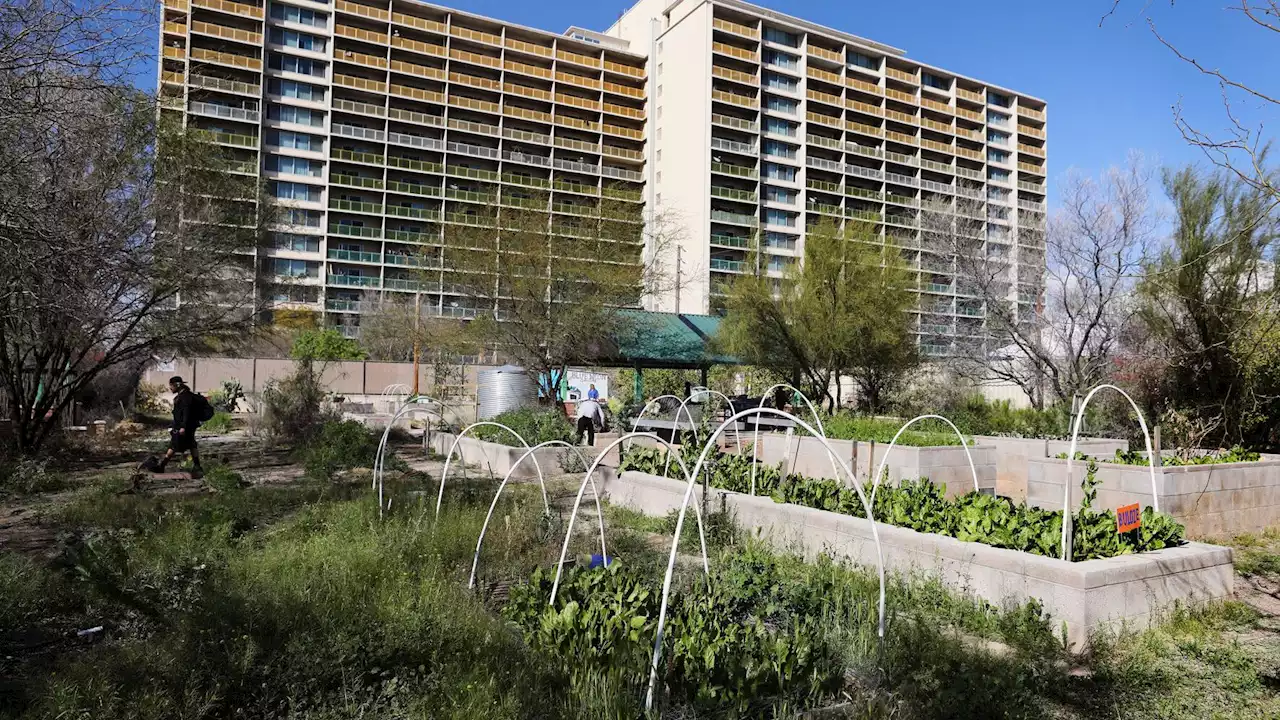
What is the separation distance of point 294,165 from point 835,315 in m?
53.0

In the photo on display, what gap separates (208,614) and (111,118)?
6.20 metres

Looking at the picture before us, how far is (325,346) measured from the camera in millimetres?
40906

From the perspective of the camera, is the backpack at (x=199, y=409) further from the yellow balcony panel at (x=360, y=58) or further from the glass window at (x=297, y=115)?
the yellow balcony panel at (x=360, y=58)

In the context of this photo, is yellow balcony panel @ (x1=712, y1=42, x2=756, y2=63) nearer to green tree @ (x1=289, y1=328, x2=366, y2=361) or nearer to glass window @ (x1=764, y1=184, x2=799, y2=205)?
glass window @ (x1=764, y1=184, x2=799, y2=205)

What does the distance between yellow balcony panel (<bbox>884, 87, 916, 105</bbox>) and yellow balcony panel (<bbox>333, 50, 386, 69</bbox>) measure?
1822 inches

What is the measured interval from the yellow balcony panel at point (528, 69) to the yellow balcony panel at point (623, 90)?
5.53 metres

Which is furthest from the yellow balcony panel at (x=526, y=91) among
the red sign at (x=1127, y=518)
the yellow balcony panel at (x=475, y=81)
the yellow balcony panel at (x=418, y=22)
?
the red sign at (x=1127, y=518)

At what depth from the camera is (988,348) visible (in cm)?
2581

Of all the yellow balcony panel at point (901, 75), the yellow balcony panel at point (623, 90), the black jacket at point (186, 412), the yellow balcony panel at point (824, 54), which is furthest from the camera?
the yellow balcony panel at point (901, 75)

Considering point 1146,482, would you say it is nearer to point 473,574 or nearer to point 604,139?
point 473,574

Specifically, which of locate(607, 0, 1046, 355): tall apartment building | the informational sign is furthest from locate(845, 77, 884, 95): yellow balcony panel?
the informational sign

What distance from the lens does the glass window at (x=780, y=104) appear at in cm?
7206

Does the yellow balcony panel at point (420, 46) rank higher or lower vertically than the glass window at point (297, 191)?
higher

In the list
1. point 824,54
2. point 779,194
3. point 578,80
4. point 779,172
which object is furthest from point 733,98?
point 578,80
